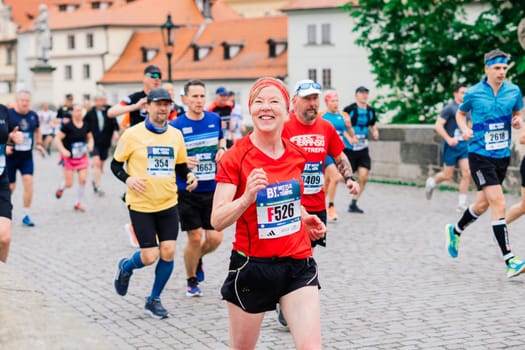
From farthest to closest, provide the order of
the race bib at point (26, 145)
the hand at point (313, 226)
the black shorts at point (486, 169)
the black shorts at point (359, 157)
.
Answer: the black shorts at point (359, 157)
the race bib at point (26, 145)
the black shorts at point (486, 169)
the hand at point (313, 226)

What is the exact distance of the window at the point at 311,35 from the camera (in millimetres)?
73688

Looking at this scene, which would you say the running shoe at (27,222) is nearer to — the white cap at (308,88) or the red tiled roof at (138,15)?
the white cap at (308,88)

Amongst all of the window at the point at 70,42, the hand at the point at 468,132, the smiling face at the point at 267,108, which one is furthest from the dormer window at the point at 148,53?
the smiling face at the point at 267,108

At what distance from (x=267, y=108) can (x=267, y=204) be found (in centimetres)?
50

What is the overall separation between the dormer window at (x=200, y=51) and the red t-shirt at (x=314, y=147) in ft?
249

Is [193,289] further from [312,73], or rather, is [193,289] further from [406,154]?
[312,73]

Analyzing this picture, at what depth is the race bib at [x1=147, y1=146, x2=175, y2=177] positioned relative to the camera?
25.8 feet

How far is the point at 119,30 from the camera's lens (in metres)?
92.4

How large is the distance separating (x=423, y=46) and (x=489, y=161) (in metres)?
13.0

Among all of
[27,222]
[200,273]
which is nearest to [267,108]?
[200,273]

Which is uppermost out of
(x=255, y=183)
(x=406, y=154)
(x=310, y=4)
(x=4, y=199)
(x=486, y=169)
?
(x=310, y=4)

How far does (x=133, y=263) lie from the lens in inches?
312

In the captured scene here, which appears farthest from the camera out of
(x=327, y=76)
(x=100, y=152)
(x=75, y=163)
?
(x=327, y=76)

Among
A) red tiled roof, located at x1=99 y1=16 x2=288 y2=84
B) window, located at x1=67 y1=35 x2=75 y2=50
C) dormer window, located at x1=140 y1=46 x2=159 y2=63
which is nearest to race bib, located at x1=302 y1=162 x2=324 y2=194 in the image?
red tiled roof, located at x1=99 y1=16 x2=288 y2=84
